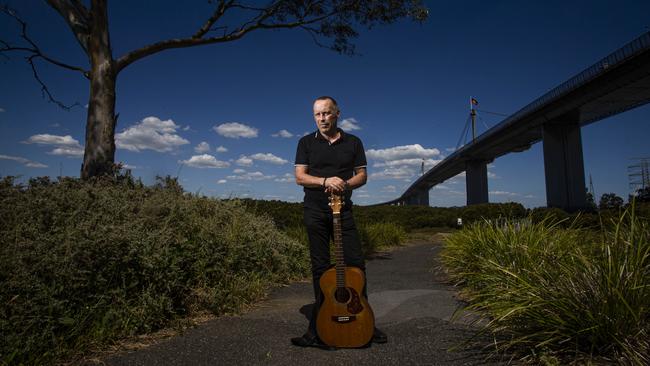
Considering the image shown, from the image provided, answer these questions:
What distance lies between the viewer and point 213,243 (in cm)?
494

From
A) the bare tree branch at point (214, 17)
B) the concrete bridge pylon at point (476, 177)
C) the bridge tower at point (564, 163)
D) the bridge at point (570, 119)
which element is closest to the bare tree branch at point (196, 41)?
the bare tree branch at point (214, 17)

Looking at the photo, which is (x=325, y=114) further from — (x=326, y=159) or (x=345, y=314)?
(x=345, y=314)

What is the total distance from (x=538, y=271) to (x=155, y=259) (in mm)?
3648

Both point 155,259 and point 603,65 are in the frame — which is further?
point 603,65

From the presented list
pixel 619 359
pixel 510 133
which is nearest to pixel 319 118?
pixel 619 359

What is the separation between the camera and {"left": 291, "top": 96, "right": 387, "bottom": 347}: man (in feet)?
10.7

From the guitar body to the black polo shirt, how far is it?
0.62 meters

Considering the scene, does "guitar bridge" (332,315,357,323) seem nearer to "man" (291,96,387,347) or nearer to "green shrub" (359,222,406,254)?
"man" (291,96,387,347)

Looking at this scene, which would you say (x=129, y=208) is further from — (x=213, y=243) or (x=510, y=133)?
(x=510, y=133)

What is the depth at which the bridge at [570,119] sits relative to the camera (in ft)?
82.5

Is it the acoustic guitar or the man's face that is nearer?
the acoustic guitar

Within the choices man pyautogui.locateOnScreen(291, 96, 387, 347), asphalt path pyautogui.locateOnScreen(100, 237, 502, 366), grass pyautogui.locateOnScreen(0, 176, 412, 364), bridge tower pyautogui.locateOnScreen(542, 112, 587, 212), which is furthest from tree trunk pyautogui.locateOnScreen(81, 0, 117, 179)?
bridge tower pyautogui.locateOnScreen(542, 112, 587, 212)

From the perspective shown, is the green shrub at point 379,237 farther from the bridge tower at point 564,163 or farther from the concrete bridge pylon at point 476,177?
the concrete bridge pylon at point 476,177

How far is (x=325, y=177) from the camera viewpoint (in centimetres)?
330
